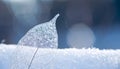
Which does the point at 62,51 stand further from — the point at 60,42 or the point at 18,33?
the point at 18,33

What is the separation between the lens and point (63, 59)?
760 mm

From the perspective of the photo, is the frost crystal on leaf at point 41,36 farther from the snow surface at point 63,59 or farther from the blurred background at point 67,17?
the blurred background at point 67,17

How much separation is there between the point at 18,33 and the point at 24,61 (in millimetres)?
1863

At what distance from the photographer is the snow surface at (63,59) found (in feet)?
2.36

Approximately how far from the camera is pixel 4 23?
2715mm

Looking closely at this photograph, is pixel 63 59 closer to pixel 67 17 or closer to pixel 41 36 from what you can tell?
pixel 41 36

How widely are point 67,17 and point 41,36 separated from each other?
6.21 feet

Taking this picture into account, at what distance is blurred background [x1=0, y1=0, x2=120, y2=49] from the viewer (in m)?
2.55

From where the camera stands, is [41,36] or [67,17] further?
[67,17]

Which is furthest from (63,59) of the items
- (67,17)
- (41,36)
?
(67,17)

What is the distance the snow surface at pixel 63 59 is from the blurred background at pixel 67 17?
65.6 inches

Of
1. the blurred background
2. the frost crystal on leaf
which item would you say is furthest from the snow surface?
the blurred background

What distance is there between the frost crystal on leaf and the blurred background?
5.58ft

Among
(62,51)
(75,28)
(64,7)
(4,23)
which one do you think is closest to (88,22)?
(75,28)
